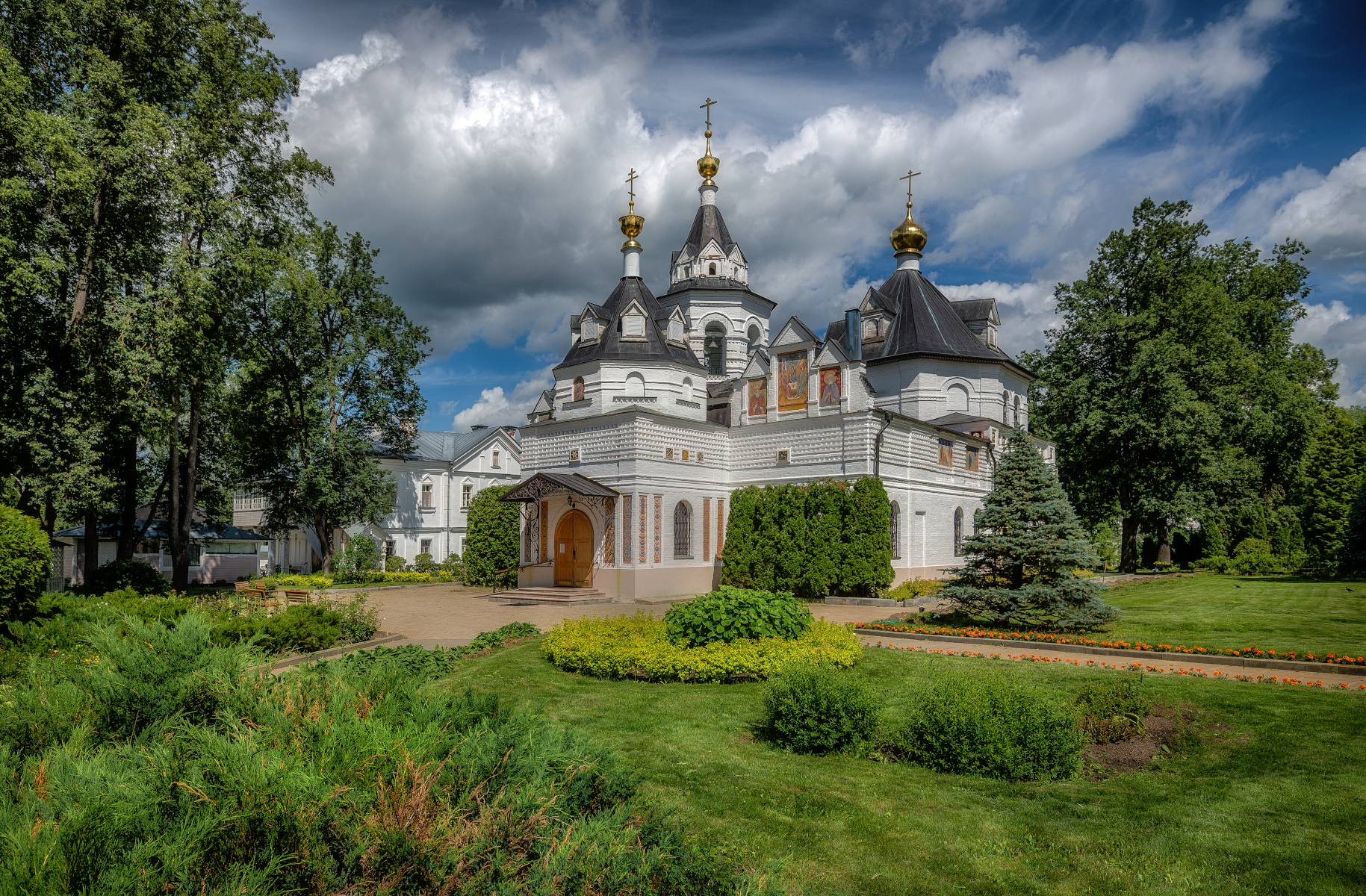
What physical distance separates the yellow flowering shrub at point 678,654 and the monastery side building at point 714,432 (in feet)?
42.0

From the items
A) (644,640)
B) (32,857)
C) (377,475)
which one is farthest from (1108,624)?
(377,475)

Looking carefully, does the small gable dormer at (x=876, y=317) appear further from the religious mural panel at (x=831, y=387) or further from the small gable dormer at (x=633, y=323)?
the small gable dormer at (x=633, y=323)

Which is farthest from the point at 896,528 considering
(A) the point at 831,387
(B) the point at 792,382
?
(B) the point at 792,382

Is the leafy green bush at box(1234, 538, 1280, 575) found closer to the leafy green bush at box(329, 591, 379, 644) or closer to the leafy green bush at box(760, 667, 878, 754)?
the leafy green bush at box(760, 667, 878, 754)

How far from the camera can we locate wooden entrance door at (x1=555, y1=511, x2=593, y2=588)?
86.4 feet

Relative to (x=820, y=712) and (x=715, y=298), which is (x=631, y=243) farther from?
(x=820, y=712)

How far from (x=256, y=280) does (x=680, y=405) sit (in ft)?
46.4

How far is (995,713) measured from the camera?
714 cm

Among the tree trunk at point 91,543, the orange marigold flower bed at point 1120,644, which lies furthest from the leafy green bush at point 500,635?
the tree trunk at point 91,543

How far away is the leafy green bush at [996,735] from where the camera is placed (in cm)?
691

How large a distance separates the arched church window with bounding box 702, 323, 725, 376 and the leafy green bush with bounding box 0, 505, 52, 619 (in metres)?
24.8

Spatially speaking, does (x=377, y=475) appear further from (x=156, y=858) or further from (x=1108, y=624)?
(x=156, y=858)

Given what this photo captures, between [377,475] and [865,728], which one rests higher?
[377,475]

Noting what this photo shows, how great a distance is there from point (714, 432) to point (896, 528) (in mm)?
7382
